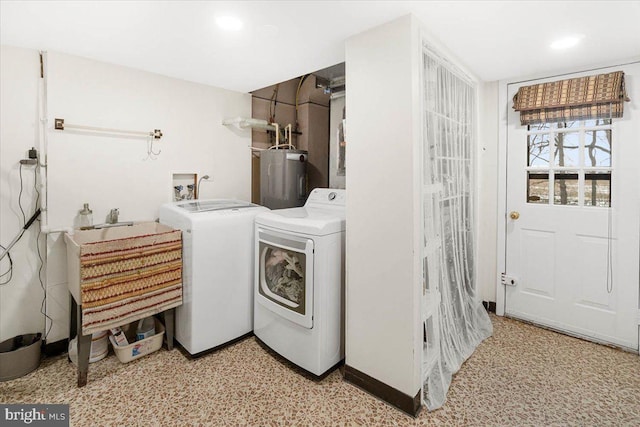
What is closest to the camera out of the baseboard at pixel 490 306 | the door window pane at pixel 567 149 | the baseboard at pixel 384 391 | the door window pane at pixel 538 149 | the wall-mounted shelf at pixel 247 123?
the baseboard at pixel 384 391

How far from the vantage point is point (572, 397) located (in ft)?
6.15

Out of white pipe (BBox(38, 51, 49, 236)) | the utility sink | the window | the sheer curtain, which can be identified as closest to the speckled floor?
Answer: the sheer curtain

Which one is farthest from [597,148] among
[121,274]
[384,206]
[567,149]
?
[121,274]

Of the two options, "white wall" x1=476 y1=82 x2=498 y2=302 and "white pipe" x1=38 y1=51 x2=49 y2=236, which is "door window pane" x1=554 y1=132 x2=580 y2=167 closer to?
"white wall" x1=476 y1=82 x2=498 y2=302

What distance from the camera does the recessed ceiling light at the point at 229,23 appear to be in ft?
5.80

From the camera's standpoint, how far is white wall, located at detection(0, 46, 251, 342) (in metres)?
2.16

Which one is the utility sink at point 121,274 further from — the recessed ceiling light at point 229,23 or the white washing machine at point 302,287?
the recessed ceiling light at point 229,23

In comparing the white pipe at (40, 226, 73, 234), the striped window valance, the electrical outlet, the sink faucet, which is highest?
the striped window valance

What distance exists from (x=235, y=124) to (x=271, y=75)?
755 millimetres

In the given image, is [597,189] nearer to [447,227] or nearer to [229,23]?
[447,227]

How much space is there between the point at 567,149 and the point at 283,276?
252cm

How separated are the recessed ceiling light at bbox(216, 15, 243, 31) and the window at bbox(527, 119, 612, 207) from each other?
8.20 feet

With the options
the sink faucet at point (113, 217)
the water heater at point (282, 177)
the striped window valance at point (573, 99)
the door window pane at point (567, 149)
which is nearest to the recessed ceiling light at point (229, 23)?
the water heater at point (282, 177)

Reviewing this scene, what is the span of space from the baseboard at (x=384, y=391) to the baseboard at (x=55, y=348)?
84.1 inches
